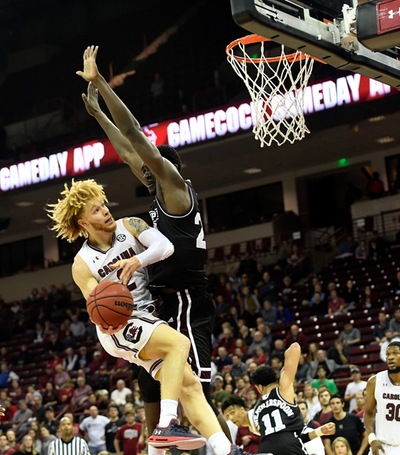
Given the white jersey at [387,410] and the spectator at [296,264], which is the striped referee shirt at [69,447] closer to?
the white jersey at [387,410]

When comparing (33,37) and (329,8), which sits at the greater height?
(33,37)

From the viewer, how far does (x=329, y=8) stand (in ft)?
21.8

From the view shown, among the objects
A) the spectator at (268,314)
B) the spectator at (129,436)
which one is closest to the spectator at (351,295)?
the spectator at (268,314)

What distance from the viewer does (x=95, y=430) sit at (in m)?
15.8

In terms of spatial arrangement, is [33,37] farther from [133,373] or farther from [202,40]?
[133,373]

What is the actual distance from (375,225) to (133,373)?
7.43 meters

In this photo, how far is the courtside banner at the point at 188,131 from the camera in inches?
736

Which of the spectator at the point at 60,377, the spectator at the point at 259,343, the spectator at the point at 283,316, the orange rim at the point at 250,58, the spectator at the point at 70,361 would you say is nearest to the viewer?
the orange rim at the point at 250,58

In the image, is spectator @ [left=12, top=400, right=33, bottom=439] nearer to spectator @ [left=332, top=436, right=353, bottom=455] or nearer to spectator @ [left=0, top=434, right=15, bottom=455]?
spectator @ [left=0, top=434, right=15, bottom=455]

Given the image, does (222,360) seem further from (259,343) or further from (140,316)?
(140,316)

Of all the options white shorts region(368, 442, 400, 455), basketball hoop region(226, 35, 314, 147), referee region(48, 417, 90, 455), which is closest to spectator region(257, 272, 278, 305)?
referee region(48, 417, 90, 455)

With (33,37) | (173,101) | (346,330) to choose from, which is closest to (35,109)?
(33,37)

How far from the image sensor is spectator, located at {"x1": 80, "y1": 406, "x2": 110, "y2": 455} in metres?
15.7

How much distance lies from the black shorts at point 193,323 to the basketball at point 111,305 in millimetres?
666
